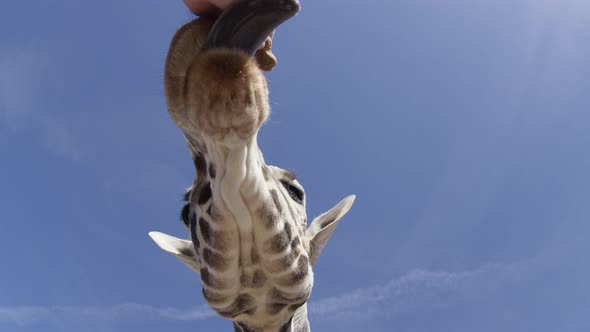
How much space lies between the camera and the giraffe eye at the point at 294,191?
3395mm

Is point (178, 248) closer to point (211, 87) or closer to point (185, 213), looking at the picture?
point (185, 213)

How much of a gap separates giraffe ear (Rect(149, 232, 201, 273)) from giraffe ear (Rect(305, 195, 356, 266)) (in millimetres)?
948

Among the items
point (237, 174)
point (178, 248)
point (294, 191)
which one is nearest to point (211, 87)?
point (237, 174)

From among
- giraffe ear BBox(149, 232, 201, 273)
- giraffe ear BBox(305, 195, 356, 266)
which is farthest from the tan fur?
giraffe ear BBox(149, 232, 201, 273)

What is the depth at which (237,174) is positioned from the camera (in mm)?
2221

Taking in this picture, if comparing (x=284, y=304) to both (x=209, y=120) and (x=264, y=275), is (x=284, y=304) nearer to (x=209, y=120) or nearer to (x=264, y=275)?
(x=264, y=275)

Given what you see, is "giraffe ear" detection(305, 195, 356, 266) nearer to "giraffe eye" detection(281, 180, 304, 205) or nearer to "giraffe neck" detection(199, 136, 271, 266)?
"giraffe eye" detection(281, 180, 304, 205)

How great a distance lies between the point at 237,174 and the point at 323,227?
1701 millimetres

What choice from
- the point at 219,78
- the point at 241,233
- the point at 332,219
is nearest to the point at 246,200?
the point at 241,233

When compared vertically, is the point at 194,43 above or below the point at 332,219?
below

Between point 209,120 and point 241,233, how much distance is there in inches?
28.6

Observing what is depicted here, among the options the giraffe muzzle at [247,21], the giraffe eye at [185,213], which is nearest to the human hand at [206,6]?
the giraffe muzzle at [247,21]

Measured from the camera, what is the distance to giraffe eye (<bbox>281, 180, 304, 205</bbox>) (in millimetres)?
3395

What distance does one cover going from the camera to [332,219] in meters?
3.88
